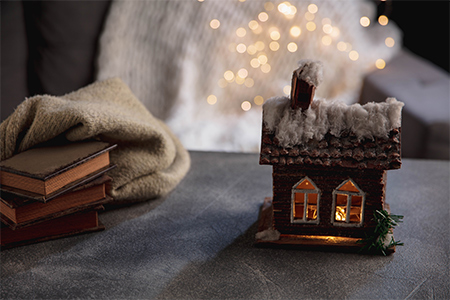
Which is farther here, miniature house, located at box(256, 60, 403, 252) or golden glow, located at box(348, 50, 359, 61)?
golden glow, located at box(348, 50, 359, 61)

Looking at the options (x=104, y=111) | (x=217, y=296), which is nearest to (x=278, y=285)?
(x=217, y=296)

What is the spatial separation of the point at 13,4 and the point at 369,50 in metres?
1.45

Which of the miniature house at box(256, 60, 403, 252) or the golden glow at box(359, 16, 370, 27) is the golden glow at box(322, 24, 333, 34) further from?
the miniature house at box(256, 60, 403, 252)

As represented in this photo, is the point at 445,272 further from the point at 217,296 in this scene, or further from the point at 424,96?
the point at 424,96

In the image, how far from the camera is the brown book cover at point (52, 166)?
80 cm

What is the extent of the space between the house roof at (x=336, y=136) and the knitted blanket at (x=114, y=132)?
35 centimetres

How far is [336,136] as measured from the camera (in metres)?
0.80

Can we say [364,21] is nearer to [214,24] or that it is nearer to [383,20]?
[383,20]

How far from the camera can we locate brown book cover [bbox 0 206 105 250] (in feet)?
2.81

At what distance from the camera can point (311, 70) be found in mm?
787

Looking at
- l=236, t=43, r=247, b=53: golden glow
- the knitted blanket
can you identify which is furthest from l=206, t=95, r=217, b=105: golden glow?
the knitted blanket

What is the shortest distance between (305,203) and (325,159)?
11 cm

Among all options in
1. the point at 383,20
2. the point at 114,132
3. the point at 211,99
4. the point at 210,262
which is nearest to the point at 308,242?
the point at 210,262

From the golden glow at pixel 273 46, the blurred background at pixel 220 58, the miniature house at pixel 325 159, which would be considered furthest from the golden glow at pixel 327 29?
the miniature house at pixel 325 159
